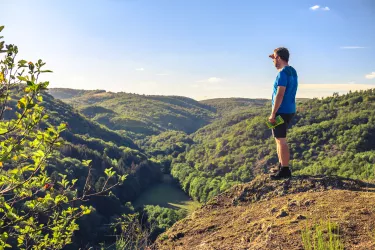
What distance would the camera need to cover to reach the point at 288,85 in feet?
22.5

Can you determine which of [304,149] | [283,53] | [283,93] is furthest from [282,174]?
[304,149]

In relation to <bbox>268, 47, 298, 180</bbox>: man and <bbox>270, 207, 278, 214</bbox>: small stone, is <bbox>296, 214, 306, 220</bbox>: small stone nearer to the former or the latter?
<bbox>270, 207, 278, 214</bbox>: small stone

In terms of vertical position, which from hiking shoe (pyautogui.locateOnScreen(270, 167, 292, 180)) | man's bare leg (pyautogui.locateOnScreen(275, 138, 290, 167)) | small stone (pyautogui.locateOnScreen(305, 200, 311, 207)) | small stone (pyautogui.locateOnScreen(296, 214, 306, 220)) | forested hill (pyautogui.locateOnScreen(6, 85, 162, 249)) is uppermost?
man's bare leg (pyautogui.locateOnScreen(275, 138, 290, 167))

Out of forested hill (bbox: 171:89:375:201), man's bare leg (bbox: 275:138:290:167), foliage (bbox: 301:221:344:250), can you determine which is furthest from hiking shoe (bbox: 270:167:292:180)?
forested hill (bbox: 171:89:375:201)

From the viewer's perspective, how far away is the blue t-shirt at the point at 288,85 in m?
6.61

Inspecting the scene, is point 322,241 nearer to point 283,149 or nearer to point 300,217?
point 300,217

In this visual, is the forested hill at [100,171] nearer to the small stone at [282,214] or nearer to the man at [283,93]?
the man at [283,93]

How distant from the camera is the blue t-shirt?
6609mm

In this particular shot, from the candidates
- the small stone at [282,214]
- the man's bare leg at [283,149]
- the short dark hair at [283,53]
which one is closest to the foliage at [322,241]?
the small stone at [282,214]

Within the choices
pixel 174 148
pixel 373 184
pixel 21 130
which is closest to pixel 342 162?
pixel 373 184

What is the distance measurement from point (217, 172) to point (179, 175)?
12282mm

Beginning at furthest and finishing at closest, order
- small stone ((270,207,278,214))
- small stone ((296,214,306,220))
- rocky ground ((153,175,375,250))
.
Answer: small stone ((270,207,278,214)) → small stone ((296,214,306,220)) → rocky ground ((153,175,375,250))

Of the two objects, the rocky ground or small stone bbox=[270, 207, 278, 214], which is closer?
the rocky ground

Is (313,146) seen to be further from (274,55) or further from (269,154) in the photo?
(274,55)
